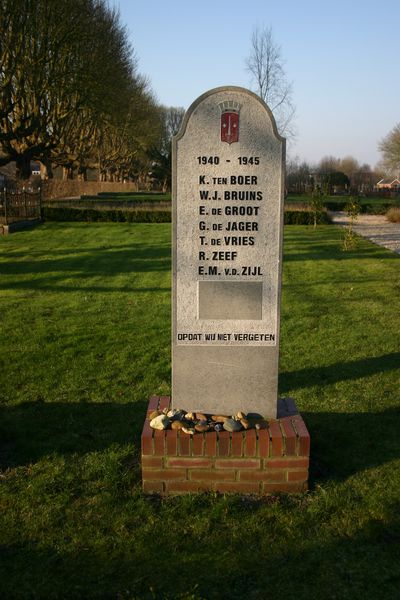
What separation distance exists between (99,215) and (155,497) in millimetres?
24845

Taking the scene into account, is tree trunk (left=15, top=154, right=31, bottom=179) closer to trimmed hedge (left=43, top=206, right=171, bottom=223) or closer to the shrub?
trimmed hedge (left=43, top=206, right=171, bottom=223)

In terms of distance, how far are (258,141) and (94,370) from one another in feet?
11.5

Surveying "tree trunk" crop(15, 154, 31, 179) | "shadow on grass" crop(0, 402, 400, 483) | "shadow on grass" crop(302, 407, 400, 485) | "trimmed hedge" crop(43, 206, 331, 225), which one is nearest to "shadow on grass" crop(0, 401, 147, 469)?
"shadow on grass" crop(0, 402, 400, 483)

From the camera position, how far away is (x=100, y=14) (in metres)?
29.1

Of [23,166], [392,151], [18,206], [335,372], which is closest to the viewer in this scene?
[335,372]

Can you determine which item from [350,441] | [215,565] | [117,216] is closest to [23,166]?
[117,216]

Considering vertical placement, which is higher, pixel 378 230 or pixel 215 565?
pixel 378 230

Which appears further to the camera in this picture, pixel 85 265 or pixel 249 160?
pixel 85 265

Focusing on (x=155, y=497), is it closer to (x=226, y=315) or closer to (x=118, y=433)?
(x=118, y=433)

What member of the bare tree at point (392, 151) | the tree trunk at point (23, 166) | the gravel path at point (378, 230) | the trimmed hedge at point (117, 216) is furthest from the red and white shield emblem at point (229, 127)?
the bare tree at point (392, 151)

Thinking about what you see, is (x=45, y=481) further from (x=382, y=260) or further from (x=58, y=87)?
(x=58, y=87)

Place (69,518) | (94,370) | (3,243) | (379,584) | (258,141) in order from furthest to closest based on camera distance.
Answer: (3,243)
(94,370)
(258,141)
(69,518)
(379,584)

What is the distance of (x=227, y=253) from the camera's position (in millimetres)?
3738

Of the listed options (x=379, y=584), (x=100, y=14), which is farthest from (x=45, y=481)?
(x=100, y=14)
